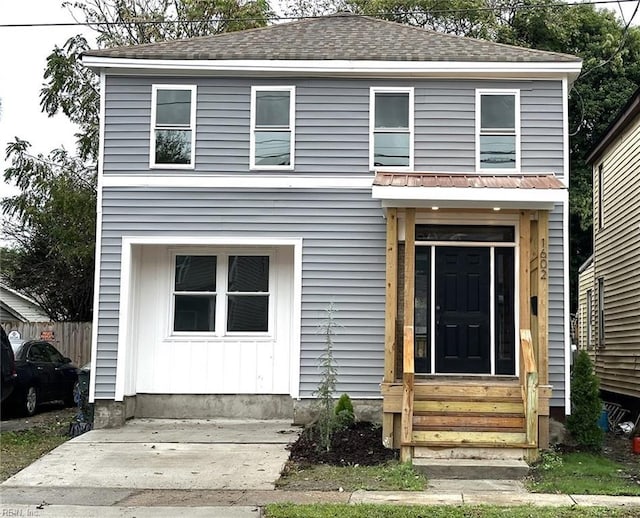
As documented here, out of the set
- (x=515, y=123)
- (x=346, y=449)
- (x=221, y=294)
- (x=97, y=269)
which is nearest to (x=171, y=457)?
(x=346, y=449)

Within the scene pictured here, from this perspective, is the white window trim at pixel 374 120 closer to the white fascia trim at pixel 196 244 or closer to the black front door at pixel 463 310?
the black front door at pixel 463 310

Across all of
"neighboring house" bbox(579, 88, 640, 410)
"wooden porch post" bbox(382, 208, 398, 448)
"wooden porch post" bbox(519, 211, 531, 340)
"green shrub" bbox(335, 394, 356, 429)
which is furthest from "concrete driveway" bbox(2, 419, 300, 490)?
"neighboring house" bbox(579, 88, 640, 410)

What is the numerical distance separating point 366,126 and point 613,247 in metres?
7.09

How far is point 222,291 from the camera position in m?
12.2

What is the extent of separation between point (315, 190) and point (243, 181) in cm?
109

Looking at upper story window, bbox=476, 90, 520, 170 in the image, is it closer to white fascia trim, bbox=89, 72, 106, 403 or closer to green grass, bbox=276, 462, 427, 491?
green grass, bbox=276, 462, 427, 491

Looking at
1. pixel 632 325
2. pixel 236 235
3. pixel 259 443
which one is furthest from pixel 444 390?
pixel 632 325

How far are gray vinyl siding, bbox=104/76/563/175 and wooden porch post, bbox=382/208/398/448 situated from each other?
1.80m

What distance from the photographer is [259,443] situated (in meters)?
10.4

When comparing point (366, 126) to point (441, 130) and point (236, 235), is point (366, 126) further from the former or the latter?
point (236, 235)

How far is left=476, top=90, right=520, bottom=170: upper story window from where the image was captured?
11820mm

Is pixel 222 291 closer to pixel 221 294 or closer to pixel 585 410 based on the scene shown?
pixel 221 294

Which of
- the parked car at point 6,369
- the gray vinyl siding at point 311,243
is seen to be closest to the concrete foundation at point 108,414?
the gray vinyl siding at point 311,243

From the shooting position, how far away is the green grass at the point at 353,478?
8.21 m
